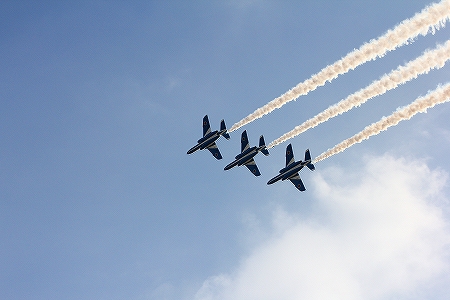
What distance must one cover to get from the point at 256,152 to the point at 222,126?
552cm

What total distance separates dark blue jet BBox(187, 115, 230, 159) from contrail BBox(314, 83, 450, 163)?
47.0 ft

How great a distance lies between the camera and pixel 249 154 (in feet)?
193

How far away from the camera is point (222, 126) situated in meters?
59.8

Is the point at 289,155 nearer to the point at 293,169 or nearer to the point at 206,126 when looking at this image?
the point at 293,169

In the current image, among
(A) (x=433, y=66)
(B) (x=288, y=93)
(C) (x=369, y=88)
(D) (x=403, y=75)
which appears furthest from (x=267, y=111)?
(A) (x=433, y=66)

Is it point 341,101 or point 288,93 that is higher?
point 288,93

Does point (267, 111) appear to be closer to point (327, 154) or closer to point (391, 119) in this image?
point (327, 154)

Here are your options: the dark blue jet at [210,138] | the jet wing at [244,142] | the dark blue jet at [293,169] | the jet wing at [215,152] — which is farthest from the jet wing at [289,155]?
the jet wing at [215,152]

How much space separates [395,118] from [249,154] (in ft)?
75.1

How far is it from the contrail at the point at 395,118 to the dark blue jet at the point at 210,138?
1433 centimetres

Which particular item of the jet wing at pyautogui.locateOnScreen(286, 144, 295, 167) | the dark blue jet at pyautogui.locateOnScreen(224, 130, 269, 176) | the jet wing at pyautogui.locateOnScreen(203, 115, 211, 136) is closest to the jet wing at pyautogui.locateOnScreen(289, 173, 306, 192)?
the jet wing at pyautogui.locateOnScreen(286, 144, 295, 167)

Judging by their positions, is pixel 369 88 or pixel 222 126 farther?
pixel 222 126

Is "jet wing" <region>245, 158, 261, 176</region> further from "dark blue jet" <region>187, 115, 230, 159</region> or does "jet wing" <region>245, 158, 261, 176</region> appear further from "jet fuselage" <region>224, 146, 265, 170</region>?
"dark blue jet" <region>187, 115, 230, 159</region>

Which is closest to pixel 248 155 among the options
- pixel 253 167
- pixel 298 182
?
pixel 253 167
